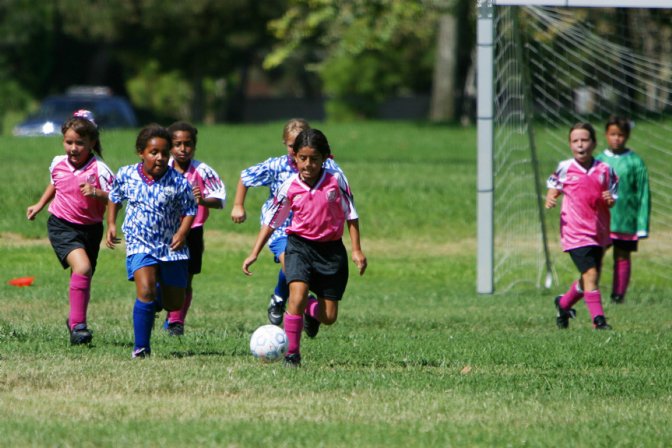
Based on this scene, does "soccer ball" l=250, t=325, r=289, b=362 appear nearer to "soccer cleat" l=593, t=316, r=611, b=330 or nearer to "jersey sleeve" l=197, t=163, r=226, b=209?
"jersey sleeve" l=197, t=163, r=226, b=209

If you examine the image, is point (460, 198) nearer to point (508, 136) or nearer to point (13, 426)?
point (508, 136)

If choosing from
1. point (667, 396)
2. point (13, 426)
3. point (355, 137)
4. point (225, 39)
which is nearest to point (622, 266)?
point (667, 396)

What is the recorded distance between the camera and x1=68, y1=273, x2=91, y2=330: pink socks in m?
9.19

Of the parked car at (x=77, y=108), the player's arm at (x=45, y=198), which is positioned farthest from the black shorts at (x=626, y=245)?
the parked car at (x=77, y=108)

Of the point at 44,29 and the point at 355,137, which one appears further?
the point at 44,29

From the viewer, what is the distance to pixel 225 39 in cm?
4956

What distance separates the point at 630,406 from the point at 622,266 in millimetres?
6784

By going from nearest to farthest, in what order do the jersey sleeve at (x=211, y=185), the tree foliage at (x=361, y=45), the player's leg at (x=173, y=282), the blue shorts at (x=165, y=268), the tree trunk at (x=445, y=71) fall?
the blue shorts at (x=165, y=268) → the player's leg at (x=173, y=282) → the jersey sleeve at (x=211, y=185) → the tree foliage at (x=361, y=45) → the tree trunk at (x=445, y=71)

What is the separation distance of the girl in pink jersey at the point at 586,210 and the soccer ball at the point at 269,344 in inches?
141

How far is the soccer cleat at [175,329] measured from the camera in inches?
404

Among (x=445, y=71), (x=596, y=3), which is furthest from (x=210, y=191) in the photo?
(x=445, y=71)

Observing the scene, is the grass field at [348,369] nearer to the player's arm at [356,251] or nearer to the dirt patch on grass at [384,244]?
the dirt patch on grass at [384,244]

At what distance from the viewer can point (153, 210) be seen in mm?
8602

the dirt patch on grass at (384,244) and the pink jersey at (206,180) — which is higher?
the pink jersey at (206,180)
